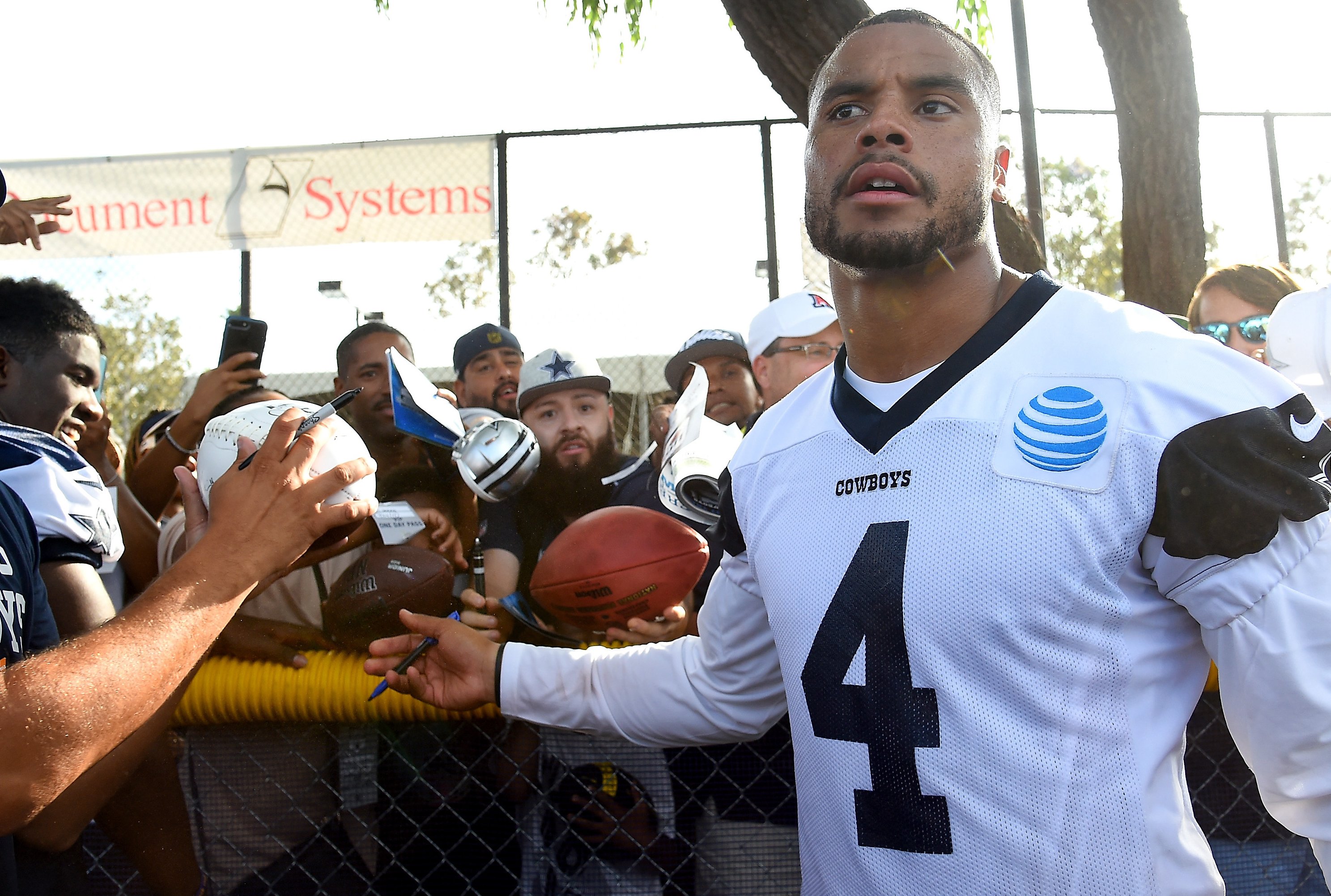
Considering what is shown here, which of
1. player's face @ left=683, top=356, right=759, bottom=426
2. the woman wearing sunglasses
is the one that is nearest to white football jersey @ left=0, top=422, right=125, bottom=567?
player's face @ left=683, top=356, right=759, bottom=426

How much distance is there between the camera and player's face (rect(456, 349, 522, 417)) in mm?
4879

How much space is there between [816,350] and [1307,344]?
1.56m

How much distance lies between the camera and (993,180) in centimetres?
Answer: 187

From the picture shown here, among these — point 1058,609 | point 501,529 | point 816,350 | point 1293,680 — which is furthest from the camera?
point 816,350

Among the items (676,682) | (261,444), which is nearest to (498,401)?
(261,444)

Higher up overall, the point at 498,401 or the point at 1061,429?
the point at 498,401

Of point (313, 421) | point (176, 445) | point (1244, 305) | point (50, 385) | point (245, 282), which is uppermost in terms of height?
point (245, 282)

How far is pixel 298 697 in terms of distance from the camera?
2.25m

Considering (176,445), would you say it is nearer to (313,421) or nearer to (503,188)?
(313,421)

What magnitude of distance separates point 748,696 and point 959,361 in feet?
2.55

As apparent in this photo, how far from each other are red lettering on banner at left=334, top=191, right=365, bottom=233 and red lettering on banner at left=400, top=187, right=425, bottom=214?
0.35 meters

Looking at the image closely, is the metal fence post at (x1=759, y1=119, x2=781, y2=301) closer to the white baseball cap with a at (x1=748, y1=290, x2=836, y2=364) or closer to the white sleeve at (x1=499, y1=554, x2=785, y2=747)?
the white baseball cap with a at (x1=748, y1=290, x2=836, y2=364)

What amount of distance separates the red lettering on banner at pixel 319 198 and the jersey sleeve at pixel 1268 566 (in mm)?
7097

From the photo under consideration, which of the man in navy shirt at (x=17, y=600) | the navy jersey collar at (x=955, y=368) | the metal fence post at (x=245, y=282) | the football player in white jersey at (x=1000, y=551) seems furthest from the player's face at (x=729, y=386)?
the metal fence post at (x=245, y=282)
